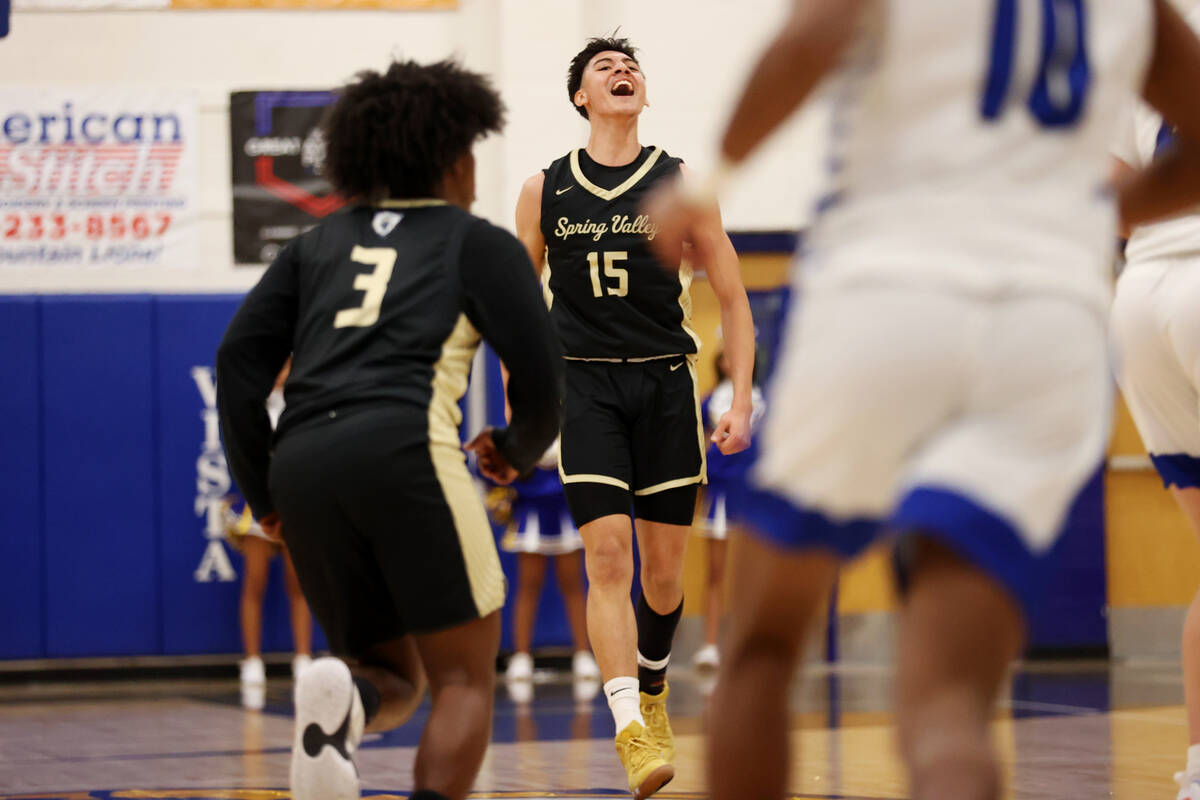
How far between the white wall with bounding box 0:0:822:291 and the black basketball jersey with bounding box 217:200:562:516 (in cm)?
731

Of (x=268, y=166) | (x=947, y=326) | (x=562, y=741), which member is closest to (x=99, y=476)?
(x=268, y=166)

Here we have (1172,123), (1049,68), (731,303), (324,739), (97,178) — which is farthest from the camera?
(97,178)

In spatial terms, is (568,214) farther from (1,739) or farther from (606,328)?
(1,739)

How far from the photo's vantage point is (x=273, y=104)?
429 inches

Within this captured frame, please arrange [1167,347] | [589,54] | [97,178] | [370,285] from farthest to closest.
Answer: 1. [97,178]
2. [589,54]
3. [1167,347]
4. [370,285]

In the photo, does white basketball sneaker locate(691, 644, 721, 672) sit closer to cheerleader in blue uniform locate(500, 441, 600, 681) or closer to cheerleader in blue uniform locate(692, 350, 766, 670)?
cheerleader in blue uniform locate(692, 350, 766, 670)

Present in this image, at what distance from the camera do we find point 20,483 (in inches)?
408

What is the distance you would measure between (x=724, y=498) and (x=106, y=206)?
4555 mm

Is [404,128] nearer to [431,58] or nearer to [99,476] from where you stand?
[99,476]

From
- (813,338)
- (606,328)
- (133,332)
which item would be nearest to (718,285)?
(606,328)

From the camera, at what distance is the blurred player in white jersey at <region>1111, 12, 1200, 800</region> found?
3842 mm

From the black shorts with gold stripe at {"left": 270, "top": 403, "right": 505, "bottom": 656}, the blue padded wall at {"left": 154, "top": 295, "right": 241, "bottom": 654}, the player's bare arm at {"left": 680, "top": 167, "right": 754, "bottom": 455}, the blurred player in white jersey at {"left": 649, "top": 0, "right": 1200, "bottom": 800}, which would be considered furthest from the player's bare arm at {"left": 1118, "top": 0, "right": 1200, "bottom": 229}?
the blue padded wall at {"left": 154, "top": 295, "right": 241, "bottom": 654}

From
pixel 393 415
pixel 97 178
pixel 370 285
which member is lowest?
pixel 393 415

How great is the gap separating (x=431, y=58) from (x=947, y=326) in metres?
9.42
